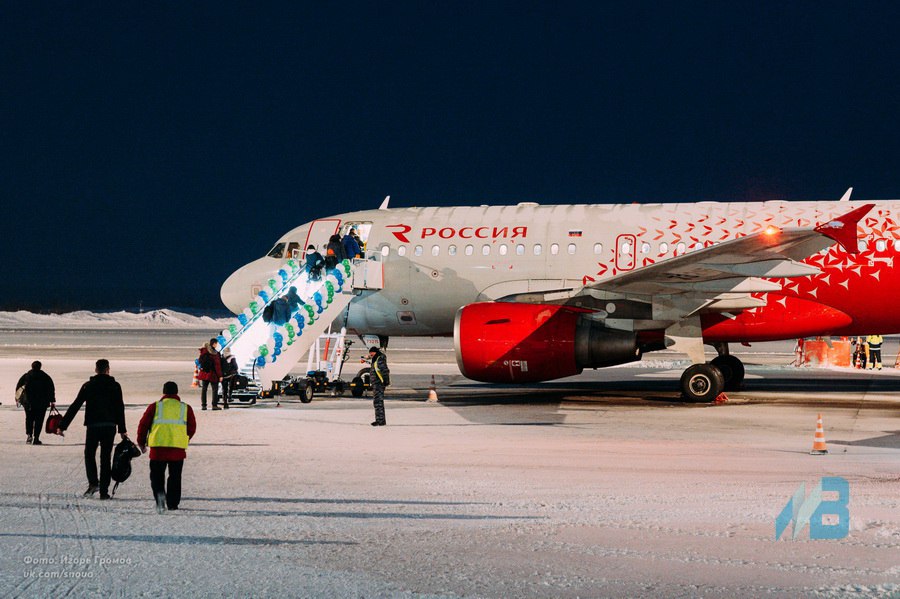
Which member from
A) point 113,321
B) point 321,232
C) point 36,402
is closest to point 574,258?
point 321,232

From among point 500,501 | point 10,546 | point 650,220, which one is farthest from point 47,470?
point 650,220

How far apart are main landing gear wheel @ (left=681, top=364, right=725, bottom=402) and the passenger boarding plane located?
0.10 feet

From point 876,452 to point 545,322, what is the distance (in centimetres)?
776

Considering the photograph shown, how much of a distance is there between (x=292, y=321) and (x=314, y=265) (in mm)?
1546

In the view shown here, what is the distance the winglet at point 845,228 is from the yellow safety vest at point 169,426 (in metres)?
11.8

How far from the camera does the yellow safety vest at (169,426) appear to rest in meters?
9.24

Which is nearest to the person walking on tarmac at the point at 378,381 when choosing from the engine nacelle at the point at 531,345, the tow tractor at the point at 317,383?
the engine nacelle at the point at 531,345

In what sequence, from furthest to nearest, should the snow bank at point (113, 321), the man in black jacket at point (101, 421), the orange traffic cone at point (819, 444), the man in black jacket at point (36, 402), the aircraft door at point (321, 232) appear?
the snow bank at point (113, 321) < the aircraft door at point (321, 232) < the man in black jacket at point (36, 402) < the orange traffic cone at point (819, 444) < the man in black jacket at point (101, 421)

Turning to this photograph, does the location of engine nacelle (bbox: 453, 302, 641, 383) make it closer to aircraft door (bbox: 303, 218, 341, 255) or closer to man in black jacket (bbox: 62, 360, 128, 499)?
aircraft door (bbox: 303, 218, 341, 255)

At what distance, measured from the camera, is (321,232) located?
80.4 ft

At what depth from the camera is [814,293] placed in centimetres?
2086

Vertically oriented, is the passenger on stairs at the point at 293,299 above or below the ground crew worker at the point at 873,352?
above

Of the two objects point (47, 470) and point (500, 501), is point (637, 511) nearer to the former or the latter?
point (500, 501)

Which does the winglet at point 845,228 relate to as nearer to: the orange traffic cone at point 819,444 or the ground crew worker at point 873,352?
the orange traffic cone at point 819,444
